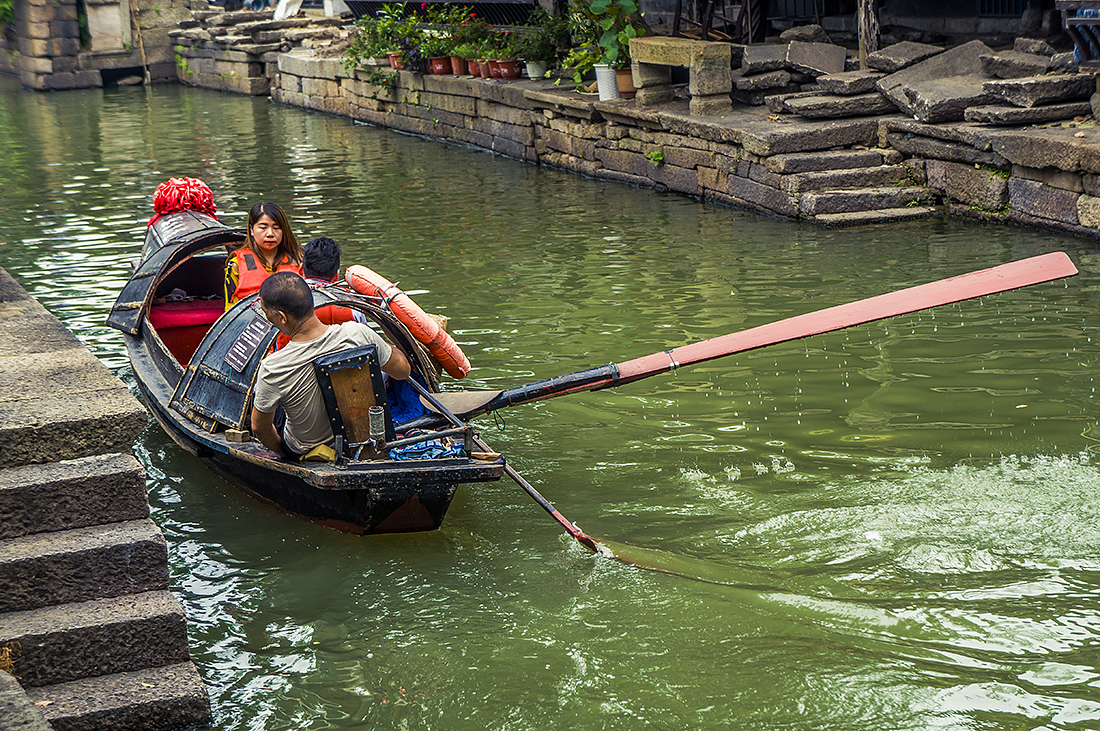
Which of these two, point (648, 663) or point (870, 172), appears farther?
point (870, 172)

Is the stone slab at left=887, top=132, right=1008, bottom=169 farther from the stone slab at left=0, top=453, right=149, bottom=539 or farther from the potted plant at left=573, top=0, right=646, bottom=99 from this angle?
the stone slab at left=0, top=453, right=149, bottom=539

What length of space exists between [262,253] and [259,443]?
1655 millimetres

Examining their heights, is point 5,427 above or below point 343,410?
above

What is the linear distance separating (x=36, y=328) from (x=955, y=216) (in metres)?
8.52

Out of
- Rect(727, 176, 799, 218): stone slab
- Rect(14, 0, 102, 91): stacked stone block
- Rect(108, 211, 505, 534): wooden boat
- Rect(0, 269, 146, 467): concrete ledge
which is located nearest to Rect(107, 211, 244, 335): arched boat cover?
Rect(108, 211, 505, 534): wooden boat

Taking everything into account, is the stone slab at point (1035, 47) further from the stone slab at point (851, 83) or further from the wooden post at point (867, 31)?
the wooden post at point (867, 31)

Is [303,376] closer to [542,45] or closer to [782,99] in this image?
[782,99]

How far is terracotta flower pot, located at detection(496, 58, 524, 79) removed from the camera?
675 inches

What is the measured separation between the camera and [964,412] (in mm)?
6516

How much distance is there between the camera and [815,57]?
12688mm

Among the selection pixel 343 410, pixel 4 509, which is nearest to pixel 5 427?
pixel 4 509

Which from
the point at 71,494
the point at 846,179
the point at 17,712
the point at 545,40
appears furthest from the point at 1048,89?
the point at 17,712

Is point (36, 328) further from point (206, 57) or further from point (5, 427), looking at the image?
point (206, 57)

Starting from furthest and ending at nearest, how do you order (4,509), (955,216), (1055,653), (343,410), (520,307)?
(955,216) → (520,307) → (343,410) → (1055,653) → (4,509)
